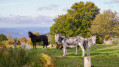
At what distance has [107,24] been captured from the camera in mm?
45094

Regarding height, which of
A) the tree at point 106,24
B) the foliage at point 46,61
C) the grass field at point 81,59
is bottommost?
the grass field at point 81,59

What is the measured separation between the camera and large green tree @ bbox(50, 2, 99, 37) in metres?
46.6

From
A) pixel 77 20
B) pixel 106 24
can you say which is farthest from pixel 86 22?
pixel 106 24

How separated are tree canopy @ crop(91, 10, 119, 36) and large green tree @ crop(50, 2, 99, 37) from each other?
2746mm

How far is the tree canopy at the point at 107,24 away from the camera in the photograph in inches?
1753

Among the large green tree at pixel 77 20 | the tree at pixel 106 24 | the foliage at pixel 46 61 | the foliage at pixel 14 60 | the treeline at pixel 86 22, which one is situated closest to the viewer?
the foliage at pixel 14 60

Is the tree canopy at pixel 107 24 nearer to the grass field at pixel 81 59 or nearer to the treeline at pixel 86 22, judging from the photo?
the treeline at pixel 86 22

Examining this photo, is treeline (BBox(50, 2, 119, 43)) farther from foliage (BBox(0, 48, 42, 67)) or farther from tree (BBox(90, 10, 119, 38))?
foliage (BBox(0, 48, 42, 67))

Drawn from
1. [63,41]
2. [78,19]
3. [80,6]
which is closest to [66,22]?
[78,19]

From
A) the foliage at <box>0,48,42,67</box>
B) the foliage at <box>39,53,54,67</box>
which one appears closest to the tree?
the foliage at <box>39,53,54,67</box>

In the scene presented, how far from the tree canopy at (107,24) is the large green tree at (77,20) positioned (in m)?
2.75

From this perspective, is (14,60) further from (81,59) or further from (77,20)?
(77,20)

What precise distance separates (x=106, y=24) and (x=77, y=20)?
25.3ft

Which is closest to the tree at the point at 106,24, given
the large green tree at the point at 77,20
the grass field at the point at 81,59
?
the large green tree at the point at 77,20
